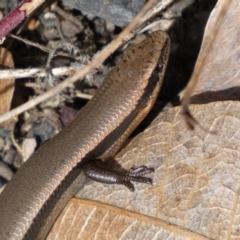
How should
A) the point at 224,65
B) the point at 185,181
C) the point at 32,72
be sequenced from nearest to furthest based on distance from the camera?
the point at 185,181 → the point at 224,65 → the point at 32,72

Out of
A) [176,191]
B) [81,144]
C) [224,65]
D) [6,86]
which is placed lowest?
[176,191]

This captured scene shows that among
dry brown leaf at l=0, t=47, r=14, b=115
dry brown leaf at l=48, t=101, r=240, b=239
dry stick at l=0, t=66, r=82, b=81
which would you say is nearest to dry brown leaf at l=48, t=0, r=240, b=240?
dry brown leaf at l=48, t=101, r=240, b=239

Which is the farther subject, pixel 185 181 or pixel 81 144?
pixel 81 144

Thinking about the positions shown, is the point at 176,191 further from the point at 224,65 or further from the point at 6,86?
the point at 6,86

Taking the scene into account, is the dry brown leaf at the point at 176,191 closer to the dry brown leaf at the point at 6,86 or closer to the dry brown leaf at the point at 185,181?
the dry brown leaf at the point at 185,181

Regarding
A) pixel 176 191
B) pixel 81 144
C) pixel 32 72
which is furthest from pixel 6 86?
pixel 176 191

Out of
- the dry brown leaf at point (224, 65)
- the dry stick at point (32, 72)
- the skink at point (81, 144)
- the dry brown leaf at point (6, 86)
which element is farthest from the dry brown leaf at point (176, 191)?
the dry brown leaf at point (6, 86)

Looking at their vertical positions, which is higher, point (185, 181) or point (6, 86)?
point (6, 86)
